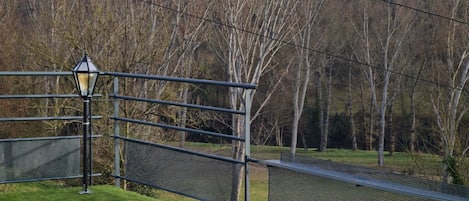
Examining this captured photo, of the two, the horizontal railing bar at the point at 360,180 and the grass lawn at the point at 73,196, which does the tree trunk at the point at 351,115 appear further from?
the horizontal railing bar at the point at 360,180

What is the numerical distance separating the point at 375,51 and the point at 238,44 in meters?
13.7

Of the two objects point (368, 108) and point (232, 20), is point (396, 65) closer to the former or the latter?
point (368, 108)

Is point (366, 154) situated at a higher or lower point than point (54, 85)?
lower

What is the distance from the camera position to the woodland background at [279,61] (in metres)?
14.8

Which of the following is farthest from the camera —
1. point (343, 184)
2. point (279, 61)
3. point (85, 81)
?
point (279, 61)

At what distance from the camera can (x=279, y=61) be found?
32438 mm

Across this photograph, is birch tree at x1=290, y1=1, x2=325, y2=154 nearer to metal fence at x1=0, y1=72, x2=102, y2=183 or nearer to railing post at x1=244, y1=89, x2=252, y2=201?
metal fence at x1=0, y1=72, x2=102, y2=183

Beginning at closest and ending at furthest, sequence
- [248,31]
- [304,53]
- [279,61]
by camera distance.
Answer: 1. [248,31]
2. [279,61]
3. [304,53]

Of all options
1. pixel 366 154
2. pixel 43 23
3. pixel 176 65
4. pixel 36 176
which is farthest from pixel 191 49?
pixel 36 176

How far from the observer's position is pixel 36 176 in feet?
19.1

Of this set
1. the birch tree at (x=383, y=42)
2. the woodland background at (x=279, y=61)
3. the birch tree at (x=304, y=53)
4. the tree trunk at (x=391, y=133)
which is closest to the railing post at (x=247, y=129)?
the woodland background at (x=279, y=61)

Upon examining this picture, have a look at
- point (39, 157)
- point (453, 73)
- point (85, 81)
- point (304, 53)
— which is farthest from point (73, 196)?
point (304, 53)

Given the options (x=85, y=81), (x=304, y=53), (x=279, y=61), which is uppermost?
(x=304, y=53)

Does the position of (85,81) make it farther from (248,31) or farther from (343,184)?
(248,31)
